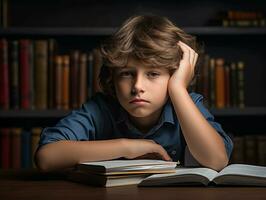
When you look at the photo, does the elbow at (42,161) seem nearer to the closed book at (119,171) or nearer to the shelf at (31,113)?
the closed book at (119,171)

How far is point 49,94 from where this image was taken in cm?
236

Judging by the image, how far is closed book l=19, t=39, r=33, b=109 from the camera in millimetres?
2336

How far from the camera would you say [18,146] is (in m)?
2.38

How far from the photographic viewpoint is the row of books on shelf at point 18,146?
2379mm

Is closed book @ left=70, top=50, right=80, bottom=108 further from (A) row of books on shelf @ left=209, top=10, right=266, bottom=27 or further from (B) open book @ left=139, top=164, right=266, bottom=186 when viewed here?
(B) open book @ left=139, top=164, right=266, bottom=186

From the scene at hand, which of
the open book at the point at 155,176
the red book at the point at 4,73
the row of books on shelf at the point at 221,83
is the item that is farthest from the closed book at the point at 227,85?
the open book at the point at 155,176

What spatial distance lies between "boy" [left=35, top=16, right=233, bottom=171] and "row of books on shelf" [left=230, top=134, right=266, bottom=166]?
0.96 meters

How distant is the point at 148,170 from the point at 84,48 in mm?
1637

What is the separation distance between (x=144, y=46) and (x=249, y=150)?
4.07ft

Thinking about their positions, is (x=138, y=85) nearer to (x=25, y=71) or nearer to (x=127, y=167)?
(x=127, y=167)

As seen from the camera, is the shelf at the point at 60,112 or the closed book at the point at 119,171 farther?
the shelf at the point at 60,112

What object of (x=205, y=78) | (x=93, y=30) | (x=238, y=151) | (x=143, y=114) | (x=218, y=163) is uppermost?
(x=93, y=30)

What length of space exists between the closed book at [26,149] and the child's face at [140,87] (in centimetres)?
114

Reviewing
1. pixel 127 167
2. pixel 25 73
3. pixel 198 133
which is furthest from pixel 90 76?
pixel 127 167
